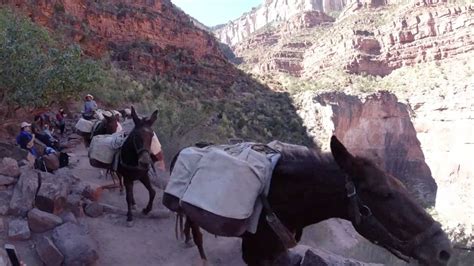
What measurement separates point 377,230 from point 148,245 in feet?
18.6

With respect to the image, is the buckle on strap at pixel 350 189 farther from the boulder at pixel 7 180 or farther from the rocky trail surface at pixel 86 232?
the boulder at pixel 7 180

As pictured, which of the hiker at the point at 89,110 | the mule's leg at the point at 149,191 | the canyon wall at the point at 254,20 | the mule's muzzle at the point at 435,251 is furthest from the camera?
the canyon wall at the point at 254,20

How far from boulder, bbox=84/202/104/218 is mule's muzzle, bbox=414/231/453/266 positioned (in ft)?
21.9

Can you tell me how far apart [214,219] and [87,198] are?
233 inches

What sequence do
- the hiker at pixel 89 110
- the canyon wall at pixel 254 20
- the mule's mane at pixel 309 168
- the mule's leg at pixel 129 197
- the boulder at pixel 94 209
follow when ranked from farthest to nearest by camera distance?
the canyon wall at pixel 254 20, the hiker at pixel 89 110, the boulder at pixel 94 209, the mule's leg at pixel 129 197, the mule's mane at pixel 309 168

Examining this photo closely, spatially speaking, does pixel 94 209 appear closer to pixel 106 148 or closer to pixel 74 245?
pixel 106 148

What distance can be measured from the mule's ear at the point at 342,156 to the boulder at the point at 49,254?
4842 millimetres

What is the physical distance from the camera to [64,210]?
714cm

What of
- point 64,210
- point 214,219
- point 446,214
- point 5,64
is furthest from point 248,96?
point 214,219

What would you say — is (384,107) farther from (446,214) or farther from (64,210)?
(64,210)

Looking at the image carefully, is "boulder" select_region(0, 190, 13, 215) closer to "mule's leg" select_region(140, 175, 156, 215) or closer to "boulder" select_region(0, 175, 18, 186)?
"boulder" select_region(0, 175, 18, 186)

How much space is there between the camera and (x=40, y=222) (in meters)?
6.45

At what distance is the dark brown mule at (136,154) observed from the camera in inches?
269

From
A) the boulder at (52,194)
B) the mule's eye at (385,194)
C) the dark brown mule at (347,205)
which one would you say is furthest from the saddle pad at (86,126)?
the mule's eye at (385,194)
